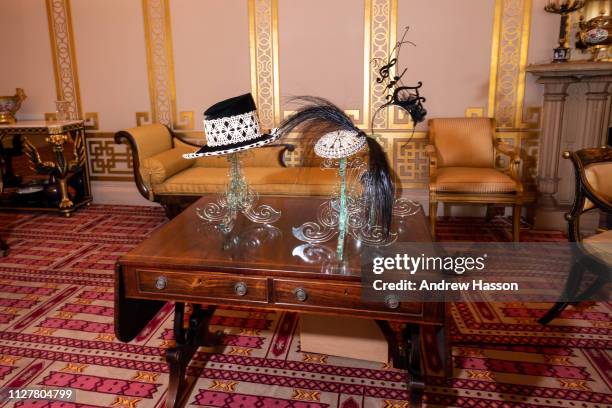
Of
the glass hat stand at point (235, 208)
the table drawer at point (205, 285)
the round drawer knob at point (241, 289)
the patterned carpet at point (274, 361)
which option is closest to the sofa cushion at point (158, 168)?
the patterned carpet at point (274, 361)

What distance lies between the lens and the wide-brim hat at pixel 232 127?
4.94ft

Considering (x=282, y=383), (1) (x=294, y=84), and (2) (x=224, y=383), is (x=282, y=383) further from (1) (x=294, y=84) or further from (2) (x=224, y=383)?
(1) (x=294, y=84)

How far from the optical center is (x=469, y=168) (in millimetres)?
3021

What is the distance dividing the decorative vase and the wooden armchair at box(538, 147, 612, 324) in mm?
3872

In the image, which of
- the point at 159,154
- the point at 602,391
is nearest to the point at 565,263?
the point at 602,391

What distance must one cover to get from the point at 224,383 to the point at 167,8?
2.92m

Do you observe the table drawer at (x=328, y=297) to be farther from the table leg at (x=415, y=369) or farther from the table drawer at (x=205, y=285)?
the table leg at (x=415, y=369)

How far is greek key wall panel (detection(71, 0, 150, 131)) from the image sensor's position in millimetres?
3622

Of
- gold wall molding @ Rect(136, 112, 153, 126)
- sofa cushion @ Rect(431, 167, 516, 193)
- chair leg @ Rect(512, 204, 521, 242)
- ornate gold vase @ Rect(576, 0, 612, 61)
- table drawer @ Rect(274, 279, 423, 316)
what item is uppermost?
ornate gold vase @ Rect(576, 0, 612, 61)

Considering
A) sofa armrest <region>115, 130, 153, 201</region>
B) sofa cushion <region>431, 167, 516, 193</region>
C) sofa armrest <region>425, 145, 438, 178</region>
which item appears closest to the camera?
sofa cushion <region>431, 167, 516, 193</region>

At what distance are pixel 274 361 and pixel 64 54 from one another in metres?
3.27

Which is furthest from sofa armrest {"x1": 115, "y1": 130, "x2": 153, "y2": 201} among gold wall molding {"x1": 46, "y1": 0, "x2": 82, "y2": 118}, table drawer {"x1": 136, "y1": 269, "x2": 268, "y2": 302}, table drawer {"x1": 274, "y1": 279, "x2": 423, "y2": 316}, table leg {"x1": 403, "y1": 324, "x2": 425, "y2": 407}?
table leg {"x1": 403, "y1": 324, "x2": 425, "y2": 407}

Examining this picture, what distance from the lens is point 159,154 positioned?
3283 millimetres

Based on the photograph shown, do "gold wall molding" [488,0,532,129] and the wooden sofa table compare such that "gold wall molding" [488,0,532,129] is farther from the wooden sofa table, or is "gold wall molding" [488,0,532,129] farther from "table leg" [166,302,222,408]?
"table leg" [166,302,222,408]
